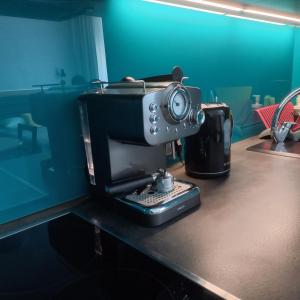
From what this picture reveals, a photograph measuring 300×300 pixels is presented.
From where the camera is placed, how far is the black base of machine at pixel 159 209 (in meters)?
0.66

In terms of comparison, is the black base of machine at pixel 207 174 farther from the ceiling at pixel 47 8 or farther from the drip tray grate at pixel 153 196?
the ceiling at pixel 47 8

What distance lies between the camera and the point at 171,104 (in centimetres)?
58

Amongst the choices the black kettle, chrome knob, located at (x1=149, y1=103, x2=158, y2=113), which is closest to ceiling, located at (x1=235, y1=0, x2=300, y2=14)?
the black kettle

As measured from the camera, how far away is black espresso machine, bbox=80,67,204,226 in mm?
573

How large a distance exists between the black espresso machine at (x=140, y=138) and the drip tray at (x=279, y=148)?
586 mm

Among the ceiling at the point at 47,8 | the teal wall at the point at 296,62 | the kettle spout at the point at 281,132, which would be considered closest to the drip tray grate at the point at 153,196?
the ceiling at the point at 47,8

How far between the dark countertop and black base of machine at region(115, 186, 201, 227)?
0.02 m

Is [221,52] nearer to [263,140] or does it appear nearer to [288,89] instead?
[263,140]

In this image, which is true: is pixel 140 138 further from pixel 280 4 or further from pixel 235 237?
pixel 280 4

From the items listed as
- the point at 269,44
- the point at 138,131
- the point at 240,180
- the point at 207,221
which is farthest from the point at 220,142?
the point at 269,44

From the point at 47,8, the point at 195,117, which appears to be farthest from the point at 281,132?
the point at 47,8

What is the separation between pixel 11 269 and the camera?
1.92 feet

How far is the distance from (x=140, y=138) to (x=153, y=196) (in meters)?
0.19

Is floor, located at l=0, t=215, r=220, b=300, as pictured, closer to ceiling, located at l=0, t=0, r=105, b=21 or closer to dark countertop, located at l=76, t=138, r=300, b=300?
dark countertop, located at l=76, t=138, r=300, b=300
